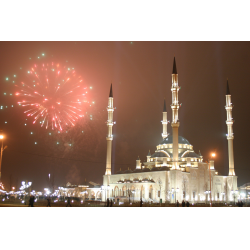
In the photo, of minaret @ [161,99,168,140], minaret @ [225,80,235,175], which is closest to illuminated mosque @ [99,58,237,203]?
minaret @ [225,80,235,175]

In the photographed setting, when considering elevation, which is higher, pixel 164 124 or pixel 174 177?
pixel 164 124

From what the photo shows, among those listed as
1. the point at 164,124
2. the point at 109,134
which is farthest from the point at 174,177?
the point at 164,124

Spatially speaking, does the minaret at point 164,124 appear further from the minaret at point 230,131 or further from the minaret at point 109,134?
the minaret at point 230,131

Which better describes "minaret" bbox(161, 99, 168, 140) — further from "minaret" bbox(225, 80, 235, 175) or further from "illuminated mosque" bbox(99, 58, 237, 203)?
"minaret" bbox(225, 80, 235, 175)

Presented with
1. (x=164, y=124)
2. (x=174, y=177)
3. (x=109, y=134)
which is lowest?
(x=174, y=177)

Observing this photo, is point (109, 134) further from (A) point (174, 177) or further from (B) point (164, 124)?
(A) point (174, 177)

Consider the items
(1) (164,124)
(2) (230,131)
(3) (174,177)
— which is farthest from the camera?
(1) (164,124)

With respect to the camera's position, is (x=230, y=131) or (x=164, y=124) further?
(x=164, y=124)
